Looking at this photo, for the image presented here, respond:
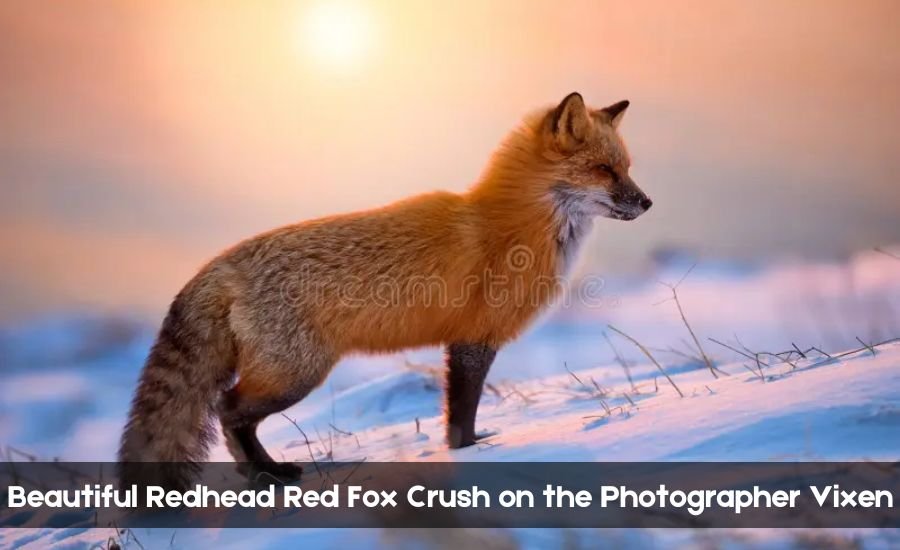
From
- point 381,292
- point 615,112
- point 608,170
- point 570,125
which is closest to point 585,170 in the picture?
point 608,170

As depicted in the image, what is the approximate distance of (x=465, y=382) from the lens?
372cm

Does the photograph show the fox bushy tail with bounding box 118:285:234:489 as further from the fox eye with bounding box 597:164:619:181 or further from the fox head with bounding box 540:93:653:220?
the fox eye with bounding box 597:164:619:181

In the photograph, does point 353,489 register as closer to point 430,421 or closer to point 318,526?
point 318,526

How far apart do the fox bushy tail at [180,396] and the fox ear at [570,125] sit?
1.77m

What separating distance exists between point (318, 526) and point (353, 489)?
292mm

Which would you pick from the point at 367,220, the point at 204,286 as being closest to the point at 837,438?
the point at 367,220

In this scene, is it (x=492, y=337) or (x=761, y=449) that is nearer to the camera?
(x=761, y=449)

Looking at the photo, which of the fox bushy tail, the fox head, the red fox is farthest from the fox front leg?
the fox bushy tail

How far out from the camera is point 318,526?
2740mm

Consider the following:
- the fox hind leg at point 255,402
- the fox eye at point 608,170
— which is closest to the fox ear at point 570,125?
the fox eye at point 608,170

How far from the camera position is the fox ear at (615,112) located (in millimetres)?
4149

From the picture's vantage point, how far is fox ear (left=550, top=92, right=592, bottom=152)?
3777 mm

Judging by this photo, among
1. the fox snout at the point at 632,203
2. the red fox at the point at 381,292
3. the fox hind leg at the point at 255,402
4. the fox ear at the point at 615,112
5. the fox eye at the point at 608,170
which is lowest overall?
the fox hind leg at the point at 255,402

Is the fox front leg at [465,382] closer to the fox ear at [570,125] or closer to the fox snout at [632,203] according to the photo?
the fox snout at [632,203]
